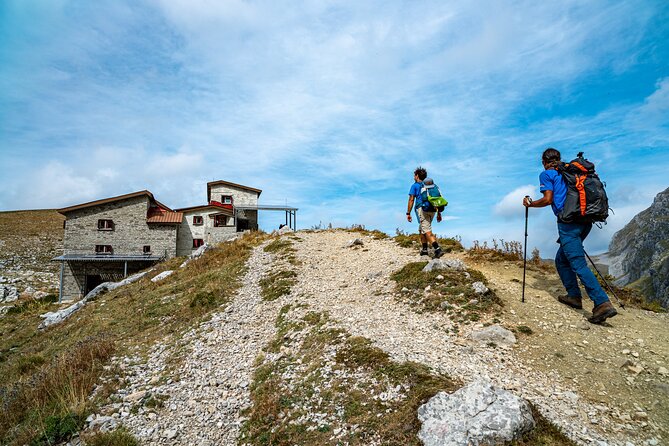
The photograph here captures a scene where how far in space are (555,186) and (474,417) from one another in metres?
6.08

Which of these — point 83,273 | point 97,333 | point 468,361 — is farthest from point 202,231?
point 468,361

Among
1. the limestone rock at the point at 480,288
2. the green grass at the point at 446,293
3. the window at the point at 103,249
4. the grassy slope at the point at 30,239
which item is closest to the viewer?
the green grass at the point at 446,293

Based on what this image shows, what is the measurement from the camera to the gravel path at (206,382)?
6930 mm

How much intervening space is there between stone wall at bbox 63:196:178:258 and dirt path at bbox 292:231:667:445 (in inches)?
1442

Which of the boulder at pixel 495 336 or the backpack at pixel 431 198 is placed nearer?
the boulder at pixel 495 336

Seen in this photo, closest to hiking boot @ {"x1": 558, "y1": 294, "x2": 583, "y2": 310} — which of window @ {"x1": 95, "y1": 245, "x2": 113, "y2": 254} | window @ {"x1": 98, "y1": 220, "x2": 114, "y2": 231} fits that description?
window @ {"x1": 95, "y1": 245, "x2": 113, "y2": 254}

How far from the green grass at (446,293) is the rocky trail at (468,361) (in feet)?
0.96

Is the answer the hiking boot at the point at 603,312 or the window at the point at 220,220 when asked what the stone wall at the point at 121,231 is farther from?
the hiking boot at the point at 603,312

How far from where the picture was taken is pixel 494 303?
934 centimetres

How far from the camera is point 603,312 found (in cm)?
774

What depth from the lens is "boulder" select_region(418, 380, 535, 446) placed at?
4.64m

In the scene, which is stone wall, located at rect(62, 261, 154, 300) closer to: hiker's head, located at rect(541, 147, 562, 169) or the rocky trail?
the rocky trail

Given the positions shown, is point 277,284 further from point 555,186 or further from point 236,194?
point 236,194

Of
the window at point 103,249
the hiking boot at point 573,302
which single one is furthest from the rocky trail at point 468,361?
the window at point 103,249
